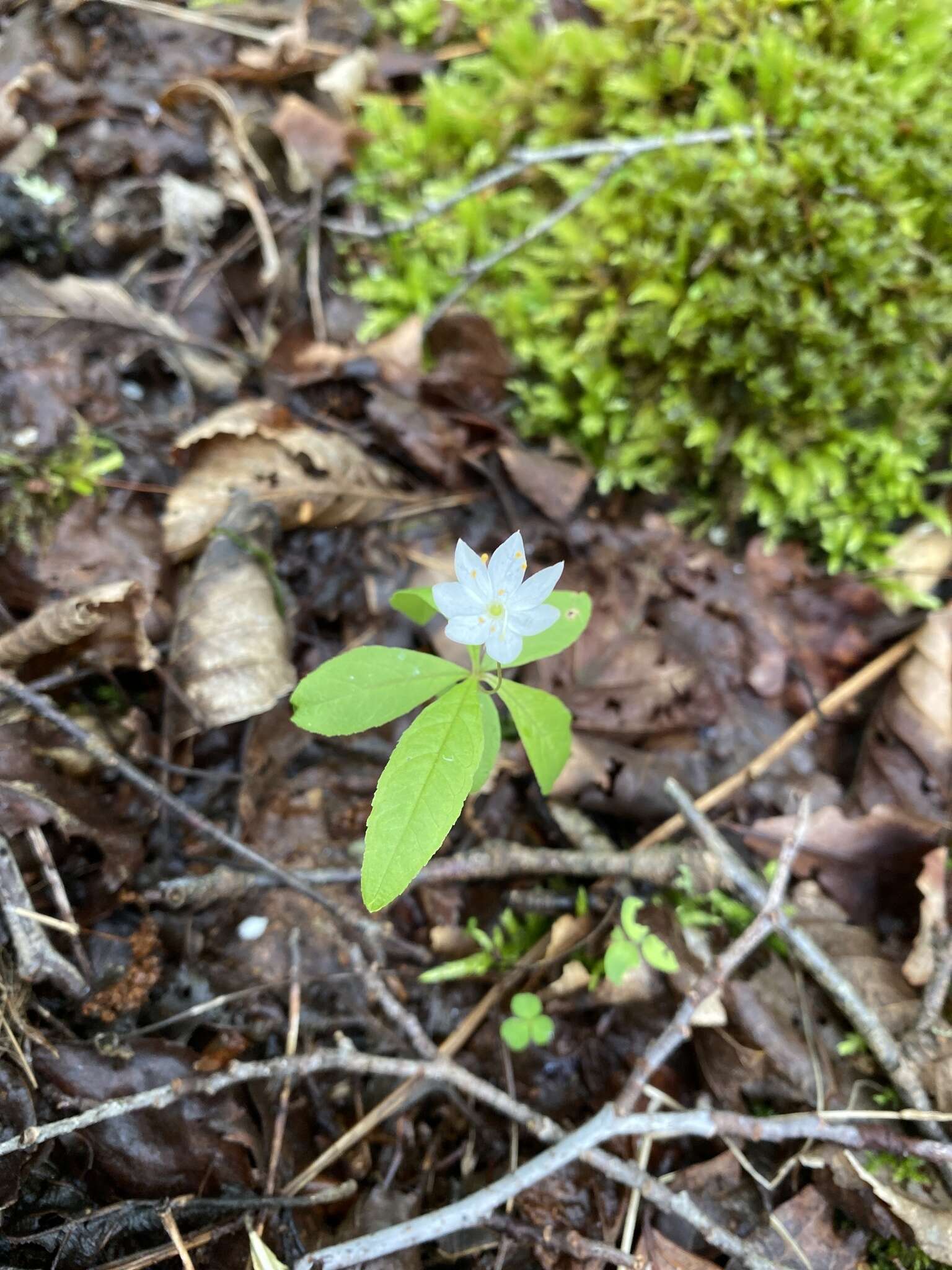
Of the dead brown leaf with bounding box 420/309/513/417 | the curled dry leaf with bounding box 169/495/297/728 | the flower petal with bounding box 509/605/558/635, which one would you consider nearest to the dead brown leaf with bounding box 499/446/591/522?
the dead brown leaf with bounding box 420/309/513/417

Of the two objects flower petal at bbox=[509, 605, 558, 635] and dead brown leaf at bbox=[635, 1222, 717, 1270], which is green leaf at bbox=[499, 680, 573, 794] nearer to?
flower petal at bbox=[509, 605, 558, 635]

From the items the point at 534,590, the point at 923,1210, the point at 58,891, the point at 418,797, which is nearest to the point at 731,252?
the point at 534,590

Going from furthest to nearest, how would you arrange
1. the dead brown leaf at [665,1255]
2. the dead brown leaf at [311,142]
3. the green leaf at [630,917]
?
the dead brown leaf at [311,142] < the green leaf at [630,917] < the dead brown leaf at [665,1255]

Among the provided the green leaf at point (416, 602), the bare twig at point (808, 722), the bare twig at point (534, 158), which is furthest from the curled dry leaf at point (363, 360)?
the bare twig at point (808, 722)

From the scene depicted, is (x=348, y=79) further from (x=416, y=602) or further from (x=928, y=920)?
(x=928, y=920)

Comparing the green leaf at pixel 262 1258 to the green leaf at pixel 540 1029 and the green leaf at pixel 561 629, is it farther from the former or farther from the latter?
the green leaf at pixel 561 629

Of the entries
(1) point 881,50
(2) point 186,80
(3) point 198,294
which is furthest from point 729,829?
(2) point 186,80

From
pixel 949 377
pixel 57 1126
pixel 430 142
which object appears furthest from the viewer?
pixel 430 142

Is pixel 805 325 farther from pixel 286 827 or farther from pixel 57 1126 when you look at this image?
pixel 57 1126
